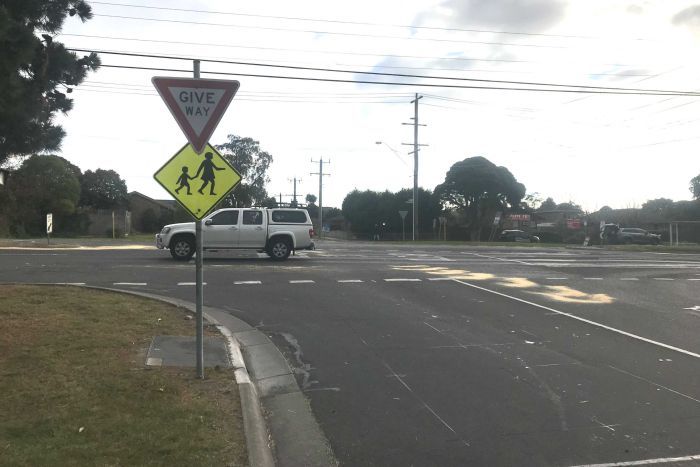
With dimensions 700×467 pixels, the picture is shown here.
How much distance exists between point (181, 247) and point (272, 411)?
1436 centimetres

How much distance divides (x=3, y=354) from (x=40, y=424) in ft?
7.44

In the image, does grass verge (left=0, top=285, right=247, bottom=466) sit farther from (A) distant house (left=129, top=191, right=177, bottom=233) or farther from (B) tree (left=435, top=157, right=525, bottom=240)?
(A) distant house (left=129, top=191, right=177, bottom=233)

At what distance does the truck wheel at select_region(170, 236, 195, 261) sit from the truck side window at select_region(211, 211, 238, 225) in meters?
1.01

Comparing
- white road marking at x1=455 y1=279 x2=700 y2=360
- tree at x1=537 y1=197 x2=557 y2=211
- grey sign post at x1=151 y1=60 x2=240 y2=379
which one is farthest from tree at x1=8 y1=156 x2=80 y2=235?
tree at x1=537 y1=197 x2=557 y2=211

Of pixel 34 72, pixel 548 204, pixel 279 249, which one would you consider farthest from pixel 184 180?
pixel 548 204

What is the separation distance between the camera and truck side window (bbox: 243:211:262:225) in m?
19.3

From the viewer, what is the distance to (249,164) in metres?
66.1

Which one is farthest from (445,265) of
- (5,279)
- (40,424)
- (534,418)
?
(40,424)

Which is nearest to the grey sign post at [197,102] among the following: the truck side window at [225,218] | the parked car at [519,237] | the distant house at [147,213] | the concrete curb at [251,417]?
the concrete curb at [251,417]

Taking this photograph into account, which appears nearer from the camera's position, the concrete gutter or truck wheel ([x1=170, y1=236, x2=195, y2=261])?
the concrete gutter

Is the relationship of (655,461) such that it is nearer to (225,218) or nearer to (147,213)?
(225,218)

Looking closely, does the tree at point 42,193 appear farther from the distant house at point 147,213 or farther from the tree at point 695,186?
the tree at point 695,186

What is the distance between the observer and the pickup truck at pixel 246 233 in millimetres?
18781

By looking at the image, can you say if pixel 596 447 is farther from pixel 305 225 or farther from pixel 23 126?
pixel 305 225
